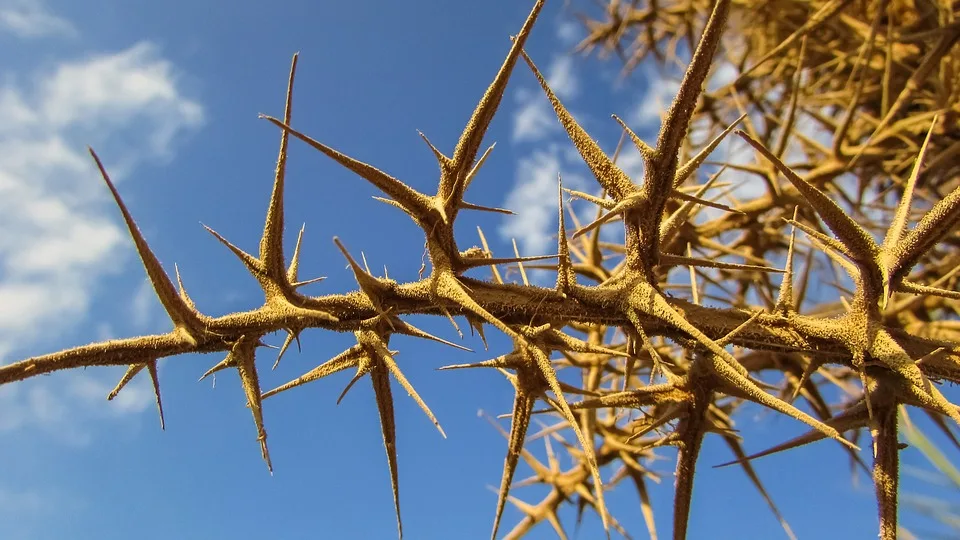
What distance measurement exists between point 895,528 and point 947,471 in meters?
0.44

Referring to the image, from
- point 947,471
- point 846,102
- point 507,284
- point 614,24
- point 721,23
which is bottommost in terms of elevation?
point 947,471

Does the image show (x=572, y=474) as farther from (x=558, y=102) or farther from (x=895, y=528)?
(x=558, y=102)

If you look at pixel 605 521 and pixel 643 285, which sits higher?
pixel 643 285

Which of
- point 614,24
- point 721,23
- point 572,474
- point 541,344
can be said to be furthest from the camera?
point 614,24

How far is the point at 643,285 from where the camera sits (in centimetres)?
113

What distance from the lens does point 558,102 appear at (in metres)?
1.05

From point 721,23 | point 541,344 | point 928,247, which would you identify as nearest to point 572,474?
point 541,344

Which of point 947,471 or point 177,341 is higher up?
point 947,471

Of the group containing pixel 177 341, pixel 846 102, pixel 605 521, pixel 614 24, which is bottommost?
pixel 605 521

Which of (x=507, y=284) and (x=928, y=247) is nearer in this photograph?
(x=928, y=247)

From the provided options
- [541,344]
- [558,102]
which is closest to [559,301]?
[541,344]

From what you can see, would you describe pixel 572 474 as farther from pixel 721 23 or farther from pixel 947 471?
Result: pixel 721 23

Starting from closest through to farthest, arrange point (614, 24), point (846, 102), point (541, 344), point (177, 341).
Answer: point (177, 341), point (541, 344), point (846, 102), point (614, 24)

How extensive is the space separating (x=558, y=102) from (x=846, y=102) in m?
3.19
